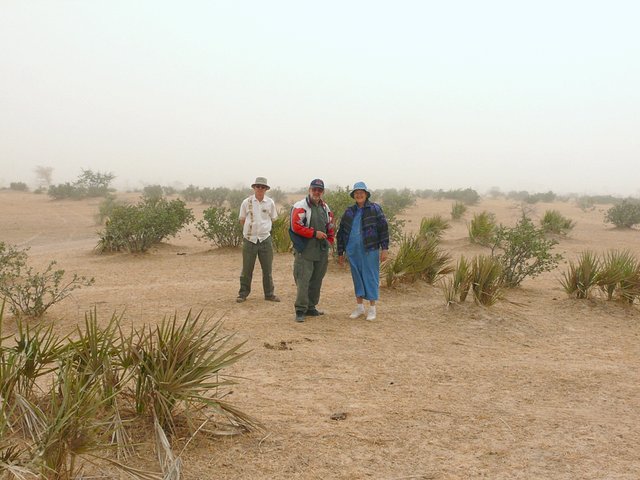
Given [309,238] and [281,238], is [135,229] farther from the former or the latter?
[309,238]

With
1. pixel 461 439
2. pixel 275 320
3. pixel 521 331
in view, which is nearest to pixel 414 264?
pixel 521 331

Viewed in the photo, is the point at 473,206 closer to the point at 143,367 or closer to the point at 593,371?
the point at 593,371

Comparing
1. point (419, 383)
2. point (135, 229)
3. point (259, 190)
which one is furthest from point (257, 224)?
point (135, 229)

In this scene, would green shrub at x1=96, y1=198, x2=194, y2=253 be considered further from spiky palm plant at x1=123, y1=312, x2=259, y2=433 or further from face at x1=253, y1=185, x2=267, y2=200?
spiky palm plant at x1=123, y1=312, x2=259, y2=433

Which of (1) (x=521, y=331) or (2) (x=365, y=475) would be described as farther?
(1) (x=521, y=331)

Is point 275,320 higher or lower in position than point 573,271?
lower

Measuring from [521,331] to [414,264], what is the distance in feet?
7.46

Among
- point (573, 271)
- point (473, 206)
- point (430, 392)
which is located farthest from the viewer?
point (473, 206)

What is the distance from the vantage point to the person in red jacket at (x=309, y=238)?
20.3 feet

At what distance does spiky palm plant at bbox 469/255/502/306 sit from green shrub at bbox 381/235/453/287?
1317mm

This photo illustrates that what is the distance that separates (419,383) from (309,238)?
94.9 inches

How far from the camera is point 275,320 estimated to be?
640cm

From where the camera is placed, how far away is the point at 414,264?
8227 millimetres

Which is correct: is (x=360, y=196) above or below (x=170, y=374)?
above
